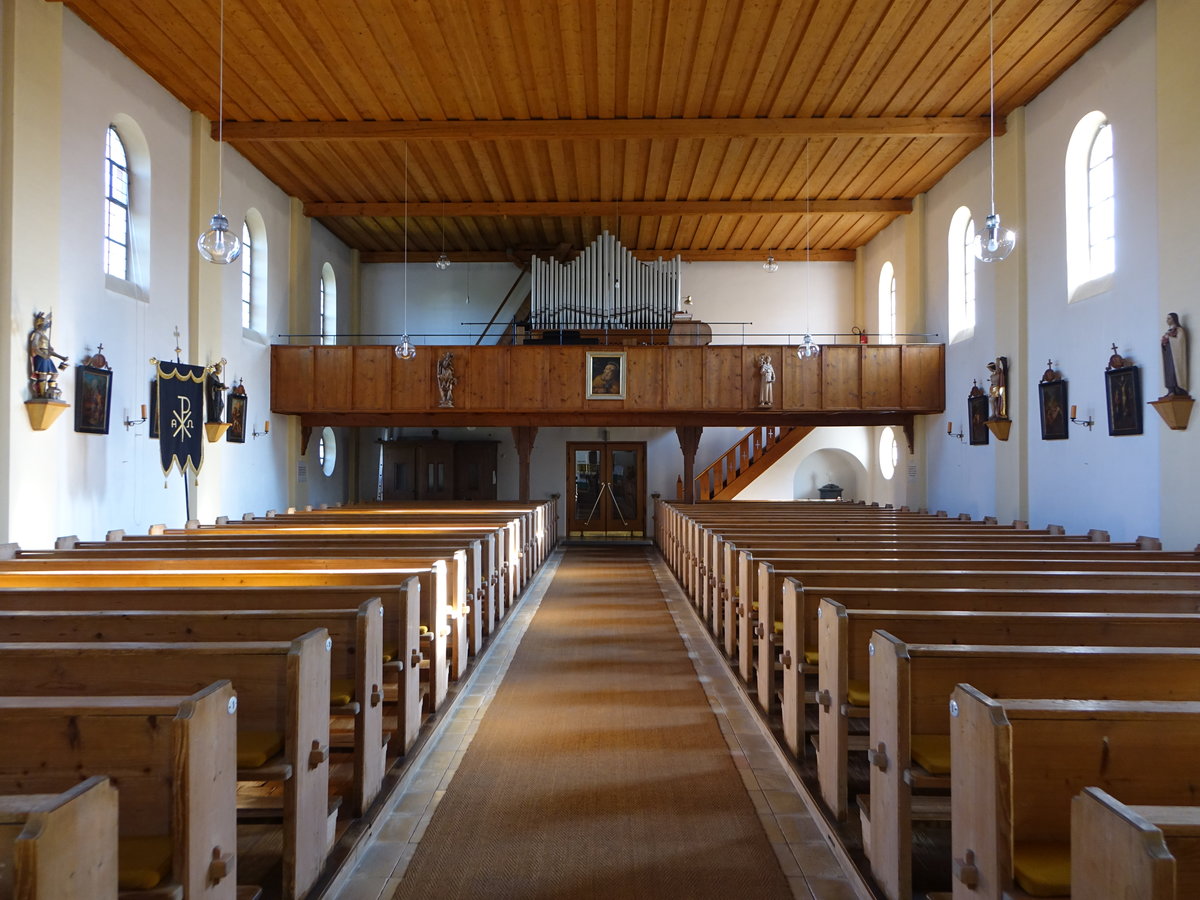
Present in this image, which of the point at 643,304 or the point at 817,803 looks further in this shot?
the point at 643,304

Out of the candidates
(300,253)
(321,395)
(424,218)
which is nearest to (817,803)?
(321,395)

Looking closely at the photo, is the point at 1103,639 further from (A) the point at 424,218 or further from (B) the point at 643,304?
(A) the point at 424,218

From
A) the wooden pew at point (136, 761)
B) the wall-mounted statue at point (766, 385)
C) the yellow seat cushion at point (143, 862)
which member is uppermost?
the wall-mounted statue at point (766, 385)

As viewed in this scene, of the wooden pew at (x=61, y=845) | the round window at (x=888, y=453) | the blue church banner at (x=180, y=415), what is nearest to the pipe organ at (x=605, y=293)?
the round window at (x=888, y=453)

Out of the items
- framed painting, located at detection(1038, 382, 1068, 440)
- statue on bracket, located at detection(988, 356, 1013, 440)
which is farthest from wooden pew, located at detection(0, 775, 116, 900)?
statue on bracket, located at detection(988, 356, 1013, 440)

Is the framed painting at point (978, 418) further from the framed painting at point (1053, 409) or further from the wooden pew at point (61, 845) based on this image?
the wooden pew at point (61, 845)

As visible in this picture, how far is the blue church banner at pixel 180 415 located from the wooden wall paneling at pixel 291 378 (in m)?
2.89

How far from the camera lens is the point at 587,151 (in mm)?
12438

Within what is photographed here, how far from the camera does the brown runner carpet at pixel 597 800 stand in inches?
119

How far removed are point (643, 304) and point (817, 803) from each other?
45.7 feet

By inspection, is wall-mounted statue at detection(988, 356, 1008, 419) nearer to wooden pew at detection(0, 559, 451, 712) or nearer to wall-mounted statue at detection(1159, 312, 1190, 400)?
wall-mounted statue at detection(1159, 312, 1190, 400)

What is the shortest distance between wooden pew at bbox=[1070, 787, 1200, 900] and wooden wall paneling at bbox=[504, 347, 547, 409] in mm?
12892

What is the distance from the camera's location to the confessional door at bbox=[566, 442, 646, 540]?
19.3 metres

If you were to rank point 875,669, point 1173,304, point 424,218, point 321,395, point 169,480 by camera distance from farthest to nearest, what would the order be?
point 424,218
point 321,395
point 169,480
point 1173,304
point 875,669
